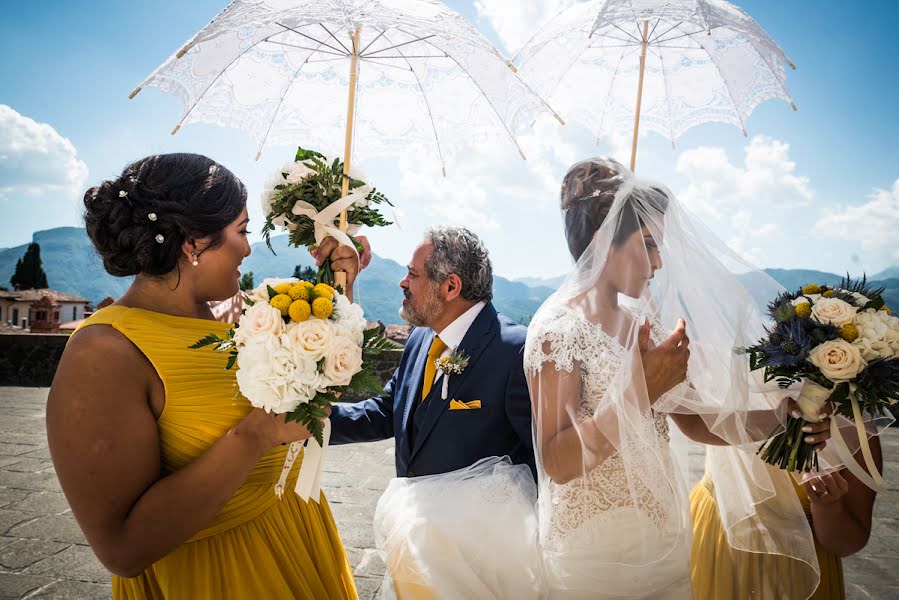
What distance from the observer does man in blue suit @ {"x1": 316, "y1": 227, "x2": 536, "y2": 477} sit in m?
2.57

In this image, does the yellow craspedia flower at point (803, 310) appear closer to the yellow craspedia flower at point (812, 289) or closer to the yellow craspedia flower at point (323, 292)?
the yellow craspedia flower at point (812, 289)

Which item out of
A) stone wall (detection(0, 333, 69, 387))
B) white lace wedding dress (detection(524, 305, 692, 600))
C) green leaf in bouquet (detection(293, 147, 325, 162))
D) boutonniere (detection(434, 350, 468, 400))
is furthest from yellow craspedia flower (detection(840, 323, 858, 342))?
stone wall (detection(0, 333, 69, 387))

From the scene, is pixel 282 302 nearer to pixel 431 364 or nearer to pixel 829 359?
pixel 431 364

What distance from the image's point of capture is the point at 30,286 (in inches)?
1827

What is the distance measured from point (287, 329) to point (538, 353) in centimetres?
98

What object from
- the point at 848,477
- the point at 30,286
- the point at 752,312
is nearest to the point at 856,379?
the point at 752,312

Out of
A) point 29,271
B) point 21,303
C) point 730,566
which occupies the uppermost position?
point 730,566

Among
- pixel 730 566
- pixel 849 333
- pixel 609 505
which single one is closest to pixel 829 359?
pixel 849 333

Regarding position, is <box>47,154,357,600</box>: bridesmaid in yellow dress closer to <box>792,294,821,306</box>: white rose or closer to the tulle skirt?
the tulle skirt

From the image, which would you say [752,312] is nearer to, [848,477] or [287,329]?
[848,477]

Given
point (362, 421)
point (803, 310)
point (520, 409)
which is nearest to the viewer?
point (803, 310)

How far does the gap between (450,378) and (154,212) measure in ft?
4.81

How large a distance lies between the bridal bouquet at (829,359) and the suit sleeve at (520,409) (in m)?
0.95

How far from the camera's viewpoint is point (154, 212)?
1788 millimetres
